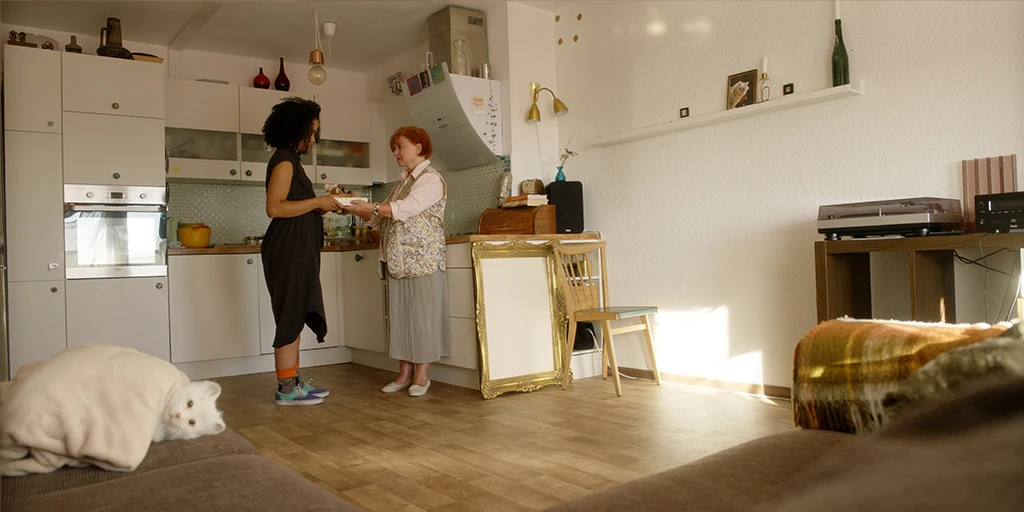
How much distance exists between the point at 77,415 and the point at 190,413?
22cm

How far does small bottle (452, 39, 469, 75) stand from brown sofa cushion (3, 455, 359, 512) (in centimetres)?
386

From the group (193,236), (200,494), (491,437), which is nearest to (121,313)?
(193,236)

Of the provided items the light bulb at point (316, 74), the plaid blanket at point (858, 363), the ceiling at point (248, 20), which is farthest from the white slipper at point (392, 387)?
the plaid blanket at point (858, 363)

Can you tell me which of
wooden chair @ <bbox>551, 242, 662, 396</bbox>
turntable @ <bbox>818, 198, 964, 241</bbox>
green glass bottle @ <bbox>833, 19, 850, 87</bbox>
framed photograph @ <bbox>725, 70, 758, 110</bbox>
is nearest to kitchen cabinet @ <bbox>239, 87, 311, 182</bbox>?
wooden chair @ <bbox>551, 242, 662, 396</bbox>

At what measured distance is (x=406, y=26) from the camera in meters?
5.12

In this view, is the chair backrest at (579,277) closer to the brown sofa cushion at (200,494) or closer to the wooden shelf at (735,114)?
the wooden shelf at (735,114)

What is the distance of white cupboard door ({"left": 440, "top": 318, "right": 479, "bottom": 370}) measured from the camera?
3873 millimetres

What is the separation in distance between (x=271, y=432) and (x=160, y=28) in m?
3.42

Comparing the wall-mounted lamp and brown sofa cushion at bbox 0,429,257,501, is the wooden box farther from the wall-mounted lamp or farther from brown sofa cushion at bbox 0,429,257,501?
brown sofa cushion at bbox 0,429,257,501

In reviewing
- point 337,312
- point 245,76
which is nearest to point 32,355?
point 337,312

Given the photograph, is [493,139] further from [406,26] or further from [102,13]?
[102,13]

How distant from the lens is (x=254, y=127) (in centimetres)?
530

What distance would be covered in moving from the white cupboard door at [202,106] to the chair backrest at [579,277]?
2.76 meters

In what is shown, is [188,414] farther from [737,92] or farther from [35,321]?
[35,321]
